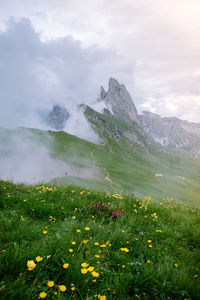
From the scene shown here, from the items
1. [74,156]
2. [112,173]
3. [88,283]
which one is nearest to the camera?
[88,283]

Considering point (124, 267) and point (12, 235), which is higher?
point (12, 235)

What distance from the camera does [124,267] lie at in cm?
368

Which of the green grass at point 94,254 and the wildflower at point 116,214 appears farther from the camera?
the wildflower at point 116,214

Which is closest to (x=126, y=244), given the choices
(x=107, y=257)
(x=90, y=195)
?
(x=107, y=257)

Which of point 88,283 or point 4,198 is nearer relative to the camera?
point 88,283

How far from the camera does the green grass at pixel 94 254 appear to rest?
2.92 metres

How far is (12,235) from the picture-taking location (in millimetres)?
3873

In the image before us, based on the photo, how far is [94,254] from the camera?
12.4ft

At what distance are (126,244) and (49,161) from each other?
146 m

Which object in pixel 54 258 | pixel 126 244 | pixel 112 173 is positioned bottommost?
pixel 112 173

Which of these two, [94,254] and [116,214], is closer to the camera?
[94,254]

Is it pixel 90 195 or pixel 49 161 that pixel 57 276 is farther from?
pixel 49 161

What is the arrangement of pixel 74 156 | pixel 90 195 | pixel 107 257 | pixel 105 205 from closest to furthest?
pixel 107 257 < pixel 105 205 < pixel 90 195 < pixel 74 156

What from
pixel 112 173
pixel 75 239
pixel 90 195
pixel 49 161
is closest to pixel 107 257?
pixel 75 239
